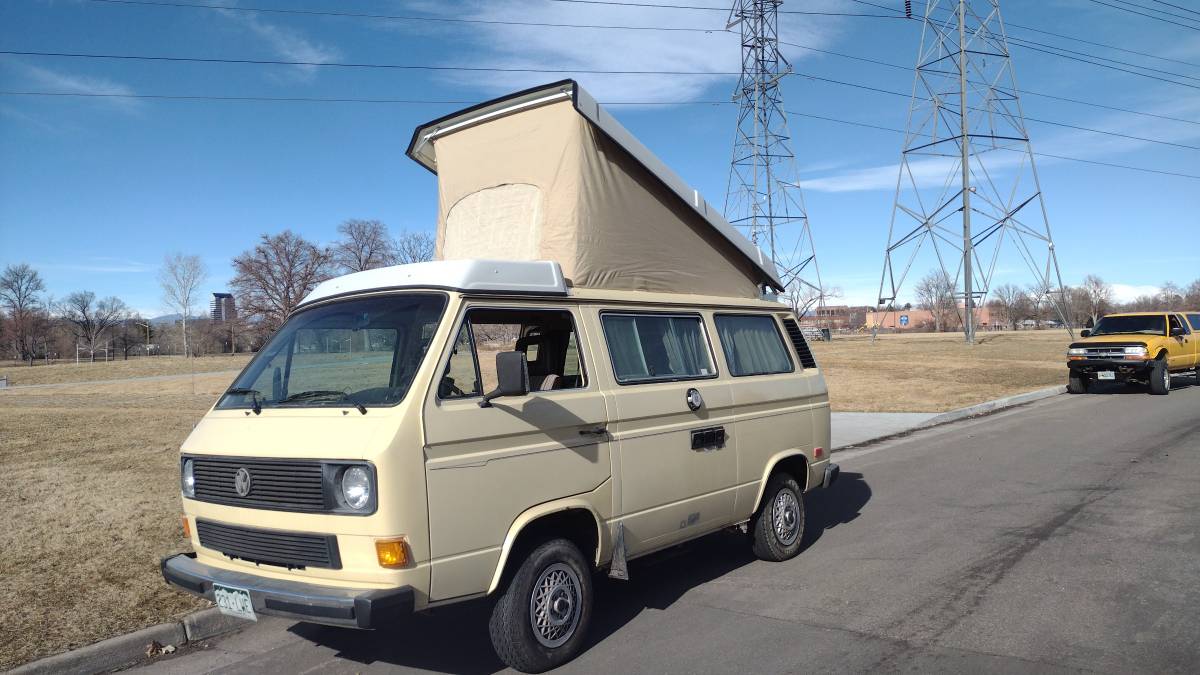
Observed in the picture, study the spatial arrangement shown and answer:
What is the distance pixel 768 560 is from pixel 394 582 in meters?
3.63

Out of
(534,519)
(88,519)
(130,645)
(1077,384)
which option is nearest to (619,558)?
(534,519)

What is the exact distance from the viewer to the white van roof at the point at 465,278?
13.6 ft

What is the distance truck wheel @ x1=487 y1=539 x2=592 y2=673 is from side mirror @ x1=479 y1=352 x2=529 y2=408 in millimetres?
887

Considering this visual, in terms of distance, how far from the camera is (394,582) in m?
3.54

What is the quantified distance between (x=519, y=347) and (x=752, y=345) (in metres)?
1.90

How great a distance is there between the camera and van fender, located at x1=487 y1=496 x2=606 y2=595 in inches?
Answer: 154

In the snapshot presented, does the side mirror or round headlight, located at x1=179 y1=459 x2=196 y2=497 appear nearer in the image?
the side mirror

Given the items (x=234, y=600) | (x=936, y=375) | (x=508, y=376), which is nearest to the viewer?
(x=234, y=600)

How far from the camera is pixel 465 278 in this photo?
412 centimetres

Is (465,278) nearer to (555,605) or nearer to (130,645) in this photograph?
(555,605)

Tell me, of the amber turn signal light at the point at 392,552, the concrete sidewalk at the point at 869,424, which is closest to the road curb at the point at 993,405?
the concrete sidewalk at the point at 869,424

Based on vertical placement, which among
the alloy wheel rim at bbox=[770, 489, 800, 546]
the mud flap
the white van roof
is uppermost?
the white van roof

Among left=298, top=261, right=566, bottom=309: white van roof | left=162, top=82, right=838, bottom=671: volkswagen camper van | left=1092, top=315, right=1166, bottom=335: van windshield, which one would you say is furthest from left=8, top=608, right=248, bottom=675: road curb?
left=1092, top=315, right=1166, bottom=335: van windshield

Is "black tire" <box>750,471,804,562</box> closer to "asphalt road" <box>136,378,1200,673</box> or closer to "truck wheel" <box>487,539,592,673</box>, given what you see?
"asphalt road" <box>136,378,1200,673</box>
